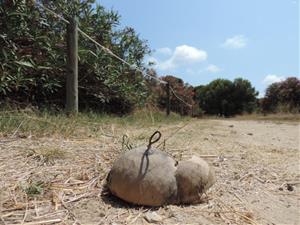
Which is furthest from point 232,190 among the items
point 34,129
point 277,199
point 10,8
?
point 10,8

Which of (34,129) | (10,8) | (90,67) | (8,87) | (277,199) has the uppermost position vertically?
(10,8)

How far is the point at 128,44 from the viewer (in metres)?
8.20

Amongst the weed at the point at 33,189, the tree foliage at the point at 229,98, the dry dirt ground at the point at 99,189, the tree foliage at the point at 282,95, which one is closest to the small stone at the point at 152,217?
the dry dirt ground at the point at 99,189

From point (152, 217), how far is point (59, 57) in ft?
14.3

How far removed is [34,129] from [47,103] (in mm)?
2459

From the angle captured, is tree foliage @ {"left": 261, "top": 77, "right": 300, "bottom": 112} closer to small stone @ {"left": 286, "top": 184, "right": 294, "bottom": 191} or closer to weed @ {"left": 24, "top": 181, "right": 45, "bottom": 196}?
small stone @ {"left": 286, "top": 184, "right": 294, "bottom": 191}

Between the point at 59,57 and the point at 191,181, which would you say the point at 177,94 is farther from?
the point at 191,181

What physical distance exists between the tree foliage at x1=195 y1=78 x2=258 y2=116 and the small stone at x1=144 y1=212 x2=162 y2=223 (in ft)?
70.8

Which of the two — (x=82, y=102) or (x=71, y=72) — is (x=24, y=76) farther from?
(x=82, y=102)

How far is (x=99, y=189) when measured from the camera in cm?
258

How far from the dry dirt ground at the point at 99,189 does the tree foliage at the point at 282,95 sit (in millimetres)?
15440

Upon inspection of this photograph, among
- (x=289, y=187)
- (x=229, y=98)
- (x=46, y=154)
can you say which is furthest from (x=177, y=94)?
(x=46, y=154)

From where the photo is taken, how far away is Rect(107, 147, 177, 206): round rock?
2406mm

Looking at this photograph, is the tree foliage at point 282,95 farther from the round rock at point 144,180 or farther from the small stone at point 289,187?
the round rock at point 144,180
